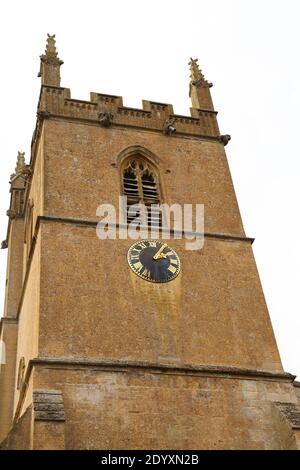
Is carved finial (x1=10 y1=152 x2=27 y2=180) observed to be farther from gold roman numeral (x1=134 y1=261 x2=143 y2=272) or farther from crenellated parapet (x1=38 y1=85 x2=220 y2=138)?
gold roman numeral (x1=134 y1=261 x2=143 y2=272)

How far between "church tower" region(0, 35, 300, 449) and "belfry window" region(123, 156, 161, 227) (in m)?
0.04

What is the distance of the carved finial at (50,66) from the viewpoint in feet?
73.1

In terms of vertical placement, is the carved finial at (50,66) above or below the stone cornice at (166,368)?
above

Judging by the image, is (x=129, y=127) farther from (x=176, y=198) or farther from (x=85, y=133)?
(x=176, y=198)

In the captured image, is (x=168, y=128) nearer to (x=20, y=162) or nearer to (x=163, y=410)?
(x=20, y=162)

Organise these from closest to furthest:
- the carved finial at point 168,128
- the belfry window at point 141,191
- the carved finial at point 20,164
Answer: the belfry window at point 141,191 → the carved finial at point 168,128 → the carved finial at point 20,164

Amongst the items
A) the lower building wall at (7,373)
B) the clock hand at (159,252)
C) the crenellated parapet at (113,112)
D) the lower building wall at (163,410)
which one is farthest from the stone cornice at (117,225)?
the lower building wall at (7,373)

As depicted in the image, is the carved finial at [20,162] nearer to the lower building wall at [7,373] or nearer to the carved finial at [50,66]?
the carved finial at [50,66]

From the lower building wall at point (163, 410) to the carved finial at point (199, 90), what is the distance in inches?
429

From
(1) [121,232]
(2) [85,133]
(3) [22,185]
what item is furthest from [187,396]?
(3) [22,185]

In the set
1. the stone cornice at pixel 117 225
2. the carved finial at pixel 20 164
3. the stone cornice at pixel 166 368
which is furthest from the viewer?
the carved finial at pixel 20 164

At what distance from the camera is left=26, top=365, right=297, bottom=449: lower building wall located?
14.5 meters

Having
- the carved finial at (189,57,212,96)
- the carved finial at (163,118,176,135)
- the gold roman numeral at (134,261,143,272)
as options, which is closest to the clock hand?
the gold roman numeral at (134,261,143,272)

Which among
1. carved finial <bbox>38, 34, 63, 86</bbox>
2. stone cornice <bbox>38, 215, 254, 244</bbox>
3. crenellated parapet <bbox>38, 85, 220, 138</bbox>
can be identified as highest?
carved finial <bbox>38, 34, 63, 86</bbox>
